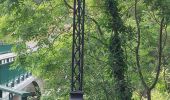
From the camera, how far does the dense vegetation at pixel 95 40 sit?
24.7 feet

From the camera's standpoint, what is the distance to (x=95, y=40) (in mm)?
7988

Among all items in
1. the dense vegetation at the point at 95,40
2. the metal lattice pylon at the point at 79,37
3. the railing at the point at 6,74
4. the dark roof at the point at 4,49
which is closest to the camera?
the metal lattice pylon at the point at 79,37

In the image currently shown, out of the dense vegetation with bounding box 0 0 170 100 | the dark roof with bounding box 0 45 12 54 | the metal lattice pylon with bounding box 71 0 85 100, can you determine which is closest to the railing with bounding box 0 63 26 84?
the dark roof with bounding box 0 45 12 54

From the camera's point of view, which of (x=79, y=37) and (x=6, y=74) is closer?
(x=79, y=37)

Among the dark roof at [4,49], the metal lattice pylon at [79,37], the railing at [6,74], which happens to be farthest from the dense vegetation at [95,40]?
the dark roof at [4,49]

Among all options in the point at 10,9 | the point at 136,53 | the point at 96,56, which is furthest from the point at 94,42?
the point at 10,9

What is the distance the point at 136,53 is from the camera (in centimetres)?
795

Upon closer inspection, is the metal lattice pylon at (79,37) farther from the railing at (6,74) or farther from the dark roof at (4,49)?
the dark roof at (4,49)

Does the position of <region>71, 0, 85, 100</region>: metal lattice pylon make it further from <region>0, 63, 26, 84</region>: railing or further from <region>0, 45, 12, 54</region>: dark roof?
<region>0, 45, 12, 54</region>: dark roof

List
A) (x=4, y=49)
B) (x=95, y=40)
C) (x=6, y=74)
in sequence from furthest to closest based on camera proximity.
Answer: (x=4, y=49), (x=6, y=74), (x=95, y=40)

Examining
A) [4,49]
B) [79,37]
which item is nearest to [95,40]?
[79,37]

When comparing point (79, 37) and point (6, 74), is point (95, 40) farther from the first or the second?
point (6, 74)

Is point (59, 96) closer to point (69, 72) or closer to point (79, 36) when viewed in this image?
point (69, 72)

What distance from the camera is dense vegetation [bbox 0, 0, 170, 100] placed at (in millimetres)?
7527
